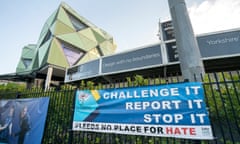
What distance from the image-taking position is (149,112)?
8.68 ft

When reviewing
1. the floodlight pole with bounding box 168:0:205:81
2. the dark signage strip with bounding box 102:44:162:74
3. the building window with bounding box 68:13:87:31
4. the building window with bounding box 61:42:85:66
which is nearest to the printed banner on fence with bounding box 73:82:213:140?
the floodlight pole with bounding box 168:0:205:81

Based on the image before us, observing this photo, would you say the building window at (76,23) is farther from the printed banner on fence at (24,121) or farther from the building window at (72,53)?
the printed banner on fence at (24,121)

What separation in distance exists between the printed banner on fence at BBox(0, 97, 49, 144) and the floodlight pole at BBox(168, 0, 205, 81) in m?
4.25

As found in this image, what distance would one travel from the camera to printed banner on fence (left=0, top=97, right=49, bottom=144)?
4023mm

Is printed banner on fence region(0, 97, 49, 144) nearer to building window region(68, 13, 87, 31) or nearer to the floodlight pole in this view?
the floodlight pole

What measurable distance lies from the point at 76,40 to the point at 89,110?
564 inches

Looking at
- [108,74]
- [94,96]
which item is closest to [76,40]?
[108,74]

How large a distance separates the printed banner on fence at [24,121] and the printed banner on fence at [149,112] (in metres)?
1.52

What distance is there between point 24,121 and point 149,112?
4230 mm

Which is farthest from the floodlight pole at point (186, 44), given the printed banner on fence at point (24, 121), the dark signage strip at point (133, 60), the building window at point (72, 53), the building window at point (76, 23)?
the building window at point (76, 23)

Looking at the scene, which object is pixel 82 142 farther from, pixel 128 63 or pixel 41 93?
pixel 128 63

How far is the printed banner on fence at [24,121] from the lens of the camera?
4023 mm

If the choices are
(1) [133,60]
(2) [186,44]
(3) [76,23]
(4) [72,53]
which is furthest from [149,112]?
(3) [76,23]

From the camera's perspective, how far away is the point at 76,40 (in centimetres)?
1595
